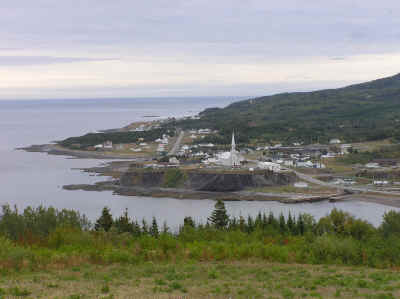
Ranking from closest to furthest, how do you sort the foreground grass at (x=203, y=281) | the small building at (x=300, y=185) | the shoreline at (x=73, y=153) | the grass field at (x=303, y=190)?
the foreground grass at (x=203, y=281) < the grass field at (x=303, y=190) < the small building at (x=300, y=185) < the shoreline at (x=73, y=153)

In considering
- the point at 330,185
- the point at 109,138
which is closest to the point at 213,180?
the point at 330,185

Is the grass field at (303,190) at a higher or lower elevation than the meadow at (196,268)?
lower

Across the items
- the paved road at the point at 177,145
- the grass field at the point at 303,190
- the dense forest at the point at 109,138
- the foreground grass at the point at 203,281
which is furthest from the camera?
the dense forest at the point at 109,138

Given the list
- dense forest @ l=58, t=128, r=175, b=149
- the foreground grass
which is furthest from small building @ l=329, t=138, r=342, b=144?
the foreground grass

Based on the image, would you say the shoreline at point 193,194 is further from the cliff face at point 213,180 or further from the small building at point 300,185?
the small building at point 300,185

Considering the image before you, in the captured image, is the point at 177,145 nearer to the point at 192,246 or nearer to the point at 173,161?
the point at 173,161

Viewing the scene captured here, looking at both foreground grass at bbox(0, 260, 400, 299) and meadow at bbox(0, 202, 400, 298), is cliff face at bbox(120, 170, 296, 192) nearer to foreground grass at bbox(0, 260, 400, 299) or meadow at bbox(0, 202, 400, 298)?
meadow at bbox(0, 202, 400, 298)

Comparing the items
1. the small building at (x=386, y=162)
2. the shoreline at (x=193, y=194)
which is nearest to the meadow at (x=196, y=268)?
the shoreline at (x=193, y=194)
